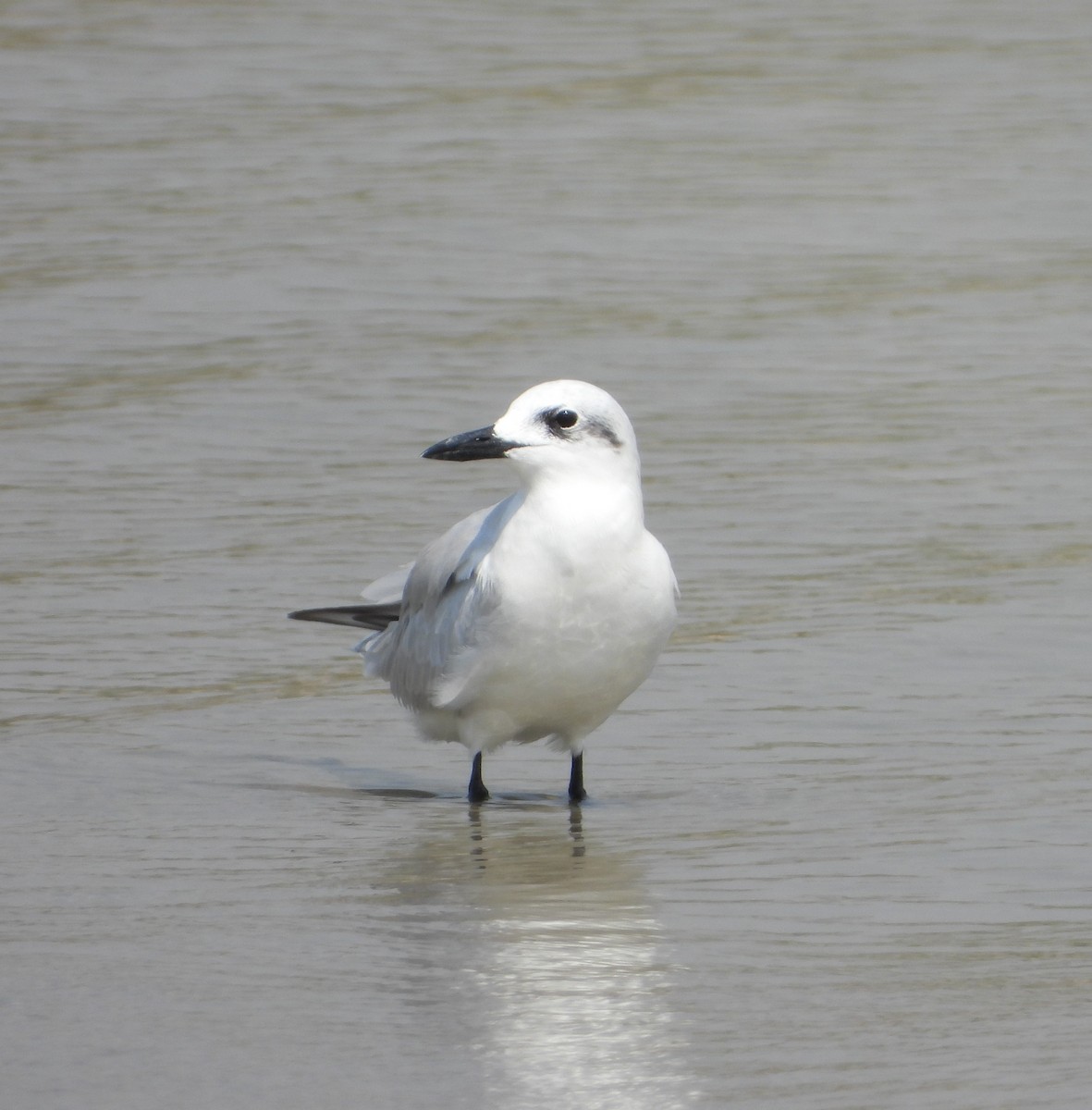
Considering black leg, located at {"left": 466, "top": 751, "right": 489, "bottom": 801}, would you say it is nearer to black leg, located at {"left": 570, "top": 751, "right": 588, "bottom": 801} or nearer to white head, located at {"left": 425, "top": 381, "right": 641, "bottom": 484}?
black leg, located at {"left": 570, "top": 751, "right": 588, "bottom": 801}

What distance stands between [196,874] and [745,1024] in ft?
3.92

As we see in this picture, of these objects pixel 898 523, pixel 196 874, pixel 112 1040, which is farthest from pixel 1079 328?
pixel 112 1040

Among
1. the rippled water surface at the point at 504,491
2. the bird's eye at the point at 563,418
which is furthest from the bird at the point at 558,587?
the rippled water surface at the point at 504,491

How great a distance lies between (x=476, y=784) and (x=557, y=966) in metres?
1.28

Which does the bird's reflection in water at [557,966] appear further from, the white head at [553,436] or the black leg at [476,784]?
the white head at [553,436]

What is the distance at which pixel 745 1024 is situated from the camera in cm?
343

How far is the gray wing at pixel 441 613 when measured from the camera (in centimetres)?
487

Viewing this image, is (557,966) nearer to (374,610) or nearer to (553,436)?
(553,436)

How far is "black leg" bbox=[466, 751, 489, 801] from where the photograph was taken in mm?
4938

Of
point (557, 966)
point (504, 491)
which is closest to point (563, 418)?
point (557, 966)

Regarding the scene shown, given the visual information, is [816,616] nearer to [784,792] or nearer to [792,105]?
[784,792]

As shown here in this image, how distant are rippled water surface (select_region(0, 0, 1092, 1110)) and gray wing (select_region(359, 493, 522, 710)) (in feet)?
0.68

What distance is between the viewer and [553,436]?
15.7 ft

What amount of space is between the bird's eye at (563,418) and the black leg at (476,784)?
667 mm
